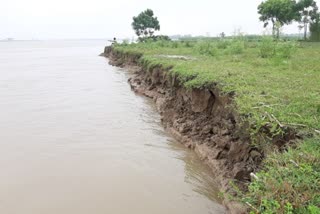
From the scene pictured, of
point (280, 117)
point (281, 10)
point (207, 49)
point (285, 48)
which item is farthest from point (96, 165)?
point (281, 10)

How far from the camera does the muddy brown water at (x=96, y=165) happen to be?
17.6 ft

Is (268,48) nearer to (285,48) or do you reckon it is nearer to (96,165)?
(285,48)

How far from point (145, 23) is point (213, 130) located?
157 ft

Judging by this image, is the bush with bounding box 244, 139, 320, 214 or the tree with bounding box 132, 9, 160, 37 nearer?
the bush with bounding box 244, 139, 320, 214

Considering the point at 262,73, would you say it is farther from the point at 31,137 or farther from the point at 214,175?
the point at 31,137

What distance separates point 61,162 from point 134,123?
3.38 metres

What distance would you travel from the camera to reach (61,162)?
6949 mm

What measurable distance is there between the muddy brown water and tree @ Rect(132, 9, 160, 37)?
4280 centimetres

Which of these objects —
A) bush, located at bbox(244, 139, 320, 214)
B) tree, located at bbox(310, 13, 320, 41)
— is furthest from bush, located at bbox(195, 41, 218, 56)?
tree, located at bbox(310, 13, 320, 41)

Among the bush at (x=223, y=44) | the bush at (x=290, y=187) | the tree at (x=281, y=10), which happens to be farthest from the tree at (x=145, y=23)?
the bush at (x=290, y=187)

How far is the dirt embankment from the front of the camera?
5492 millimetres

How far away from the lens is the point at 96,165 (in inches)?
269

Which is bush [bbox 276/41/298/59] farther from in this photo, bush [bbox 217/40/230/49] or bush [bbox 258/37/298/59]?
bush [bbox 217/40/230/49]

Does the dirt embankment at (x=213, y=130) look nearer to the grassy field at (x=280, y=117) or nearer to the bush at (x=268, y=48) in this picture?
the grassy field at (x=280, y=117)
